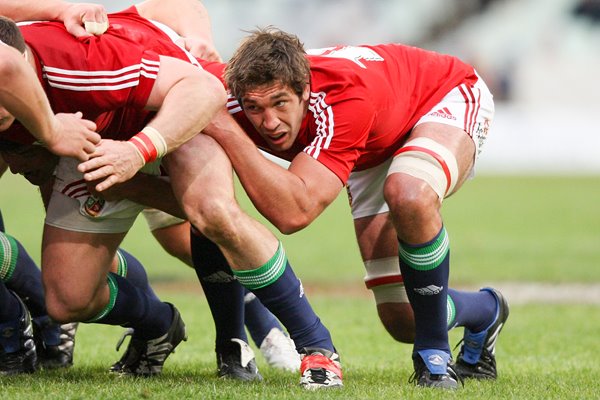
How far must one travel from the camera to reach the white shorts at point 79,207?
555cm

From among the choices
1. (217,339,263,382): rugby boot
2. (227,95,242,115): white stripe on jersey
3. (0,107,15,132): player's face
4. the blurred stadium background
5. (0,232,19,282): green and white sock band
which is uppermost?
the blurred stadium background

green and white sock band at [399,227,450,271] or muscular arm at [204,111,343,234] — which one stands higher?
muscular arm at [204,111,343,234]

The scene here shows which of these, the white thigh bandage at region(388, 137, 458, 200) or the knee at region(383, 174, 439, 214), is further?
the white thigh bandage at region(388, 137, 458, 200)

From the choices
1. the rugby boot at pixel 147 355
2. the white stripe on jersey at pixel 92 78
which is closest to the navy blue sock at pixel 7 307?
the rugby boot at pixel 147 355

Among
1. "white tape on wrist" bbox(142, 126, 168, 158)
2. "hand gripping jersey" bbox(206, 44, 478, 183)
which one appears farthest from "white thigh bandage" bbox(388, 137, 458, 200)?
"white tape on wrist" bbox(142, 126, 168, 158)

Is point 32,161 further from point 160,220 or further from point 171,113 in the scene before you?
point 160,220

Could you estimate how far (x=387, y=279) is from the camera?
20.0 ft

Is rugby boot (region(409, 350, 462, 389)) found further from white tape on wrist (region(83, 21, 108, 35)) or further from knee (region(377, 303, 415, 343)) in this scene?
white tape on wrist (region(83, 21, 108, 35))

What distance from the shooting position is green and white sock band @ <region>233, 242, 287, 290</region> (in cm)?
498

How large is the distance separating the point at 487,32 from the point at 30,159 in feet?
103

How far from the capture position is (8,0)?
17.6ft

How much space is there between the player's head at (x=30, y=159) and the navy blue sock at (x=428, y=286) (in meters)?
1.89

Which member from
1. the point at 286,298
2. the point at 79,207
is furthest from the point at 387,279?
the point at 79,207

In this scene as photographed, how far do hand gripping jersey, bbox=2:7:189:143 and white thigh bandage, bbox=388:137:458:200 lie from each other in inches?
52.1
